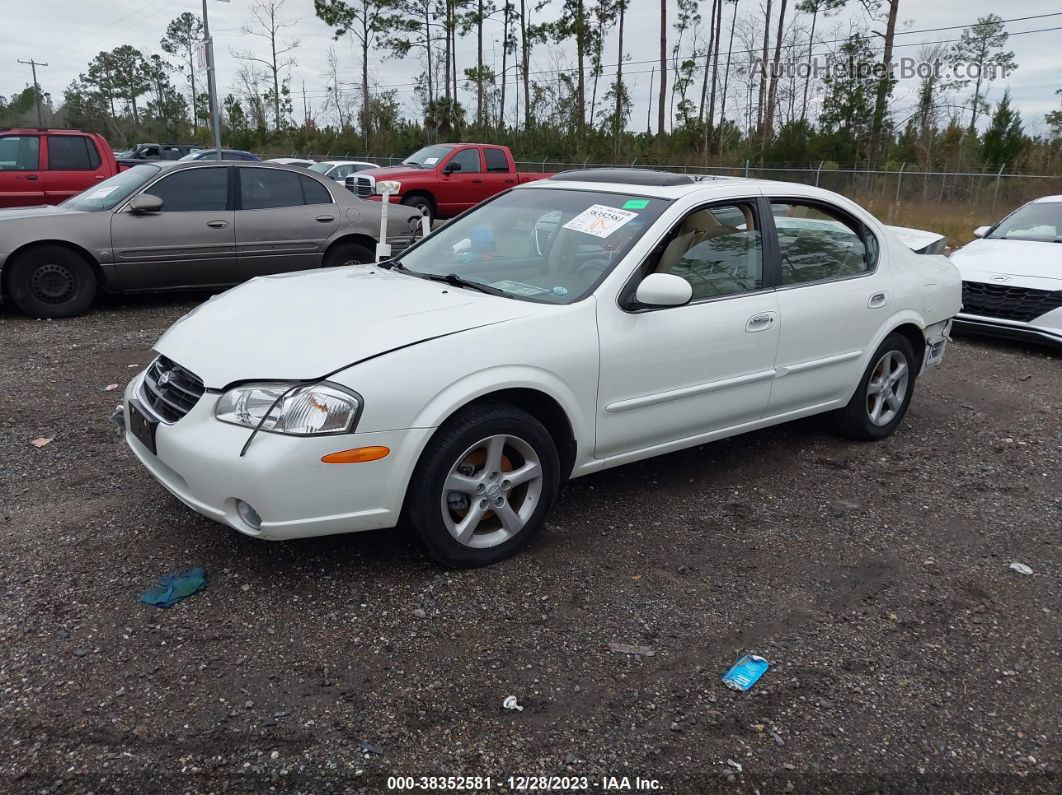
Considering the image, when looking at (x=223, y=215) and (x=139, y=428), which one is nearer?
(x=139, y=428)

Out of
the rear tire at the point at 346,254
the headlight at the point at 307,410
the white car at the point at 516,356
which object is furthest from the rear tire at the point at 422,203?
the headlight at the point at 307,410

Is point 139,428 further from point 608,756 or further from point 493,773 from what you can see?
point 608,756

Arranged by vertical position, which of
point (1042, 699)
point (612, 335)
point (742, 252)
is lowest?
point (1042, 699)

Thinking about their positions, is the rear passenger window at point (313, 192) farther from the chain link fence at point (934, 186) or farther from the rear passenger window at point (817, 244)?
the chain link fence at point (934, 186)

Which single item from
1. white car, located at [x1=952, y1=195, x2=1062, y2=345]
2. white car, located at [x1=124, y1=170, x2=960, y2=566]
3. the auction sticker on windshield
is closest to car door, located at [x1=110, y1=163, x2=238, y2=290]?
white car, located at [x1=124, y1=170, x2=960, y2=566]

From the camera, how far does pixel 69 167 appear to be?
1147cm

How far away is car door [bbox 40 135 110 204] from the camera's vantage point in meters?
11.4

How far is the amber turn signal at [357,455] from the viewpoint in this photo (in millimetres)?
3029

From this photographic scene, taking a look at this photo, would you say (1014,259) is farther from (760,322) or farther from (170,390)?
(170,390)

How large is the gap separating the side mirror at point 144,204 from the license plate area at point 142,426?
197 inches

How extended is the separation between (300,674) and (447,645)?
20.3 inches

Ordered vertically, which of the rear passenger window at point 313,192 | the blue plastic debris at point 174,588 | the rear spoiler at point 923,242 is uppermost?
the rear passenger window at point 313,192

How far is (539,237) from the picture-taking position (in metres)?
4.20

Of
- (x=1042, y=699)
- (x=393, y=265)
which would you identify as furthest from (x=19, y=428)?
(x=1042, y=699)
